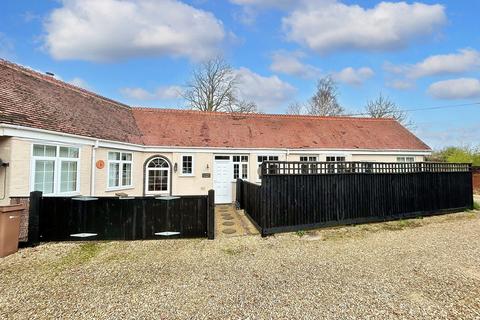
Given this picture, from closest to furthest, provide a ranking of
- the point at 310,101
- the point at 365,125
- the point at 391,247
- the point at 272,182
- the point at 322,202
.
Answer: the point at 391,247, the point at 272,182, the point at 322,202, the point at 365,125, the point at 310,101

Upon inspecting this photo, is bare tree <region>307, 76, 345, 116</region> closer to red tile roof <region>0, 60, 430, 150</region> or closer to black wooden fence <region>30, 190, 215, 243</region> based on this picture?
red tile roof <region>0, 60, 430, 150</region>

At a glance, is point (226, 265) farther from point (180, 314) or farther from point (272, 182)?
point (272, 182)

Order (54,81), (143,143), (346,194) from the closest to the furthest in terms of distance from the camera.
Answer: (346,194) → (54,81) → (143,143)

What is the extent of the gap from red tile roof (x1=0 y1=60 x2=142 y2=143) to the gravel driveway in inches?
161

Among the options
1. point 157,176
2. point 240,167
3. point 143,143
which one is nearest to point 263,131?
point 240,167

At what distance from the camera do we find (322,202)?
28.5ft

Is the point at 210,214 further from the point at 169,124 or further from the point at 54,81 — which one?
the point at 54,81

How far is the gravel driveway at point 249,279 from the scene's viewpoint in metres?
3.72

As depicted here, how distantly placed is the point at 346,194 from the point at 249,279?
563 centimetres

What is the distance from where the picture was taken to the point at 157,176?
13875 mm

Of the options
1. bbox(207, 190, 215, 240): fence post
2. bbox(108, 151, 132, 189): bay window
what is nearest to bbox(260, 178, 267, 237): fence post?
bbox(207, 190, 215, 240): fence post

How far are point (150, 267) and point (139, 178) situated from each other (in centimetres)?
875

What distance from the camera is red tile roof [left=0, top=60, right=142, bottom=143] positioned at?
26.2 ft

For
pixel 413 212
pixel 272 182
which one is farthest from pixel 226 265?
pixel 413 212
